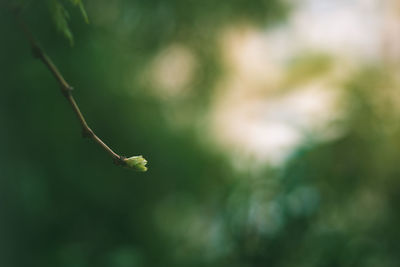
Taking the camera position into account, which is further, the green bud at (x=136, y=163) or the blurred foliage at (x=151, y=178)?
the blurred foliage at (x=151, y=178)

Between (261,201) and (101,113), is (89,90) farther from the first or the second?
(261,201)

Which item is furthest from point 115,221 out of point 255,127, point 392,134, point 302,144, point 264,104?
point 264,104

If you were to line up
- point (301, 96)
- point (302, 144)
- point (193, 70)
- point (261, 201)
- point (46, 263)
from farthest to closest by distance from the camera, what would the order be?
point (301, 96) < point (193, 70) < point (302, 144) < point (261, 201) < point (46, 263)

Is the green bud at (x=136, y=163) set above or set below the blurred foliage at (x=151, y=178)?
below

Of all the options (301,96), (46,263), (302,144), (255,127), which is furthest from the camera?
(301,96)

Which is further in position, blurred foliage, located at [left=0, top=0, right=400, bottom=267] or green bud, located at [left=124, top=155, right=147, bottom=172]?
blurred foliage, located at [left=0, top=0, right=400, bottom=267]

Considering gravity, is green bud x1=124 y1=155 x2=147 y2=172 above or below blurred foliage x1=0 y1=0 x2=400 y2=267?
below

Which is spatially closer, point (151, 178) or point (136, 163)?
point (136, 163)

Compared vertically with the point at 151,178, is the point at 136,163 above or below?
below
